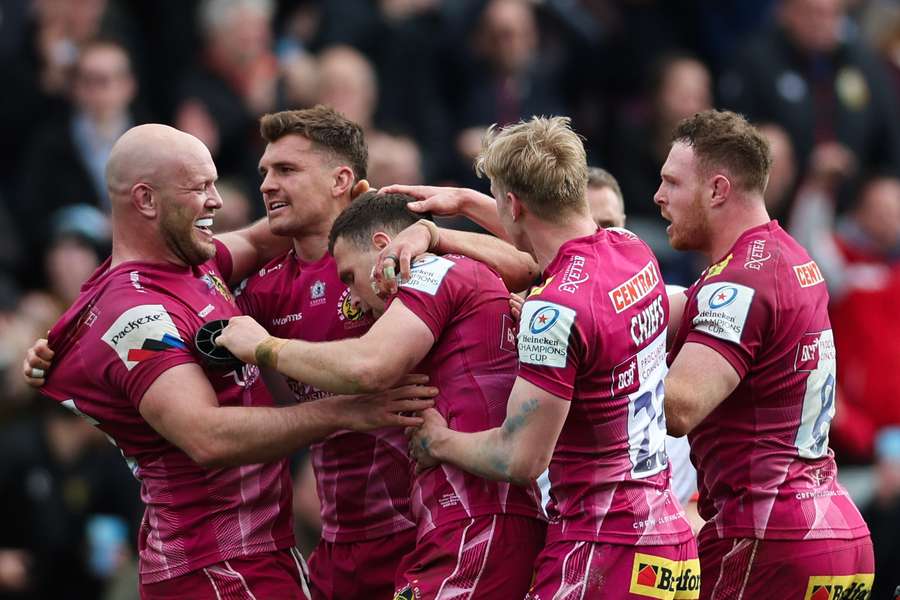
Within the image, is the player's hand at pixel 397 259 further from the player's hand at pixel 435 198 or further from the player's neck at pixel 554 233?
the player's neck at pixel 554 233

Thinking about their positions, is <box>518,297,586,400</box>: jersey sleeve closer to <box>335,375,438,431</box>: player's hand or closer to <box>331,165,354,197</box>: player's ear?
<box>335,375,438,431</box>: player's hand

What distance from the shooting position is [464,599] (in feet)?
21.5

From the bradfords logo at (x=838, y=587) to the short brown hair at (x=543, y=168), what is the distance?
2.04 meters

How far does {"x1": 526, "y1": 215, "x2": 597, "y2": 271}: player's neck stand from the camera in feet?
21.9

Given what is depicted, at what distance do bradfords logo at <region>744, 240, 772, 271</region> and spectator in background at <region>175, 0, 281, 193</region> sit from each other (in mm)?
6182

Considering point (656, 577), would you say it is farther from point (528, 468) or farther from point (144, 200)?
point (144, 200)

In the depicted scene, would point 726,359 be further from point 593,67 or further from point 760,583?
point 593,67

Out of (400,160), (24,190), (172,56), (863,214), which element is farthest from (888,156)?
(24,190)

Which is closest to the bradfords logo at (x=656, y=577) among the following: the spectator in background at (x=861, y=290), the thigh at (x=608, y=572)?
the thigh at (x=608, y=572)

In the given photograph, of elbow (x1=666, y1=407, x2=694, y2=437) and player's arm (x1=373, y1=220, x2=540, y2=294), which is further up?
player's arm (x1=373, y1=220, x2=540, y2=294)

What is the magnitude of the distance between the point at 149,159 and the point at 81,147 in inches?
214

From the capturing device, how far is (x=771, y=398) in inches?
275

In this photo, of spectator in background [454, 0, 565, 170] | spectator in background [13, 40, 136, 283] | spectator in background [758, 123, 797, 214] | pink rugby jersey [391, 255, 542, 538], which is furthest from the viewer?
spectator in background [454, 0, 565, 170]

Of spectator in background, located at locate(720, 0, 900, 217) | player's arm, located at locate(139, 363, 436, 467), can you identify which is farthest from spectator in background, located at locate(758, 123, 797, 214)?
player's arm, located at locate(139, 363, 436, 467)
